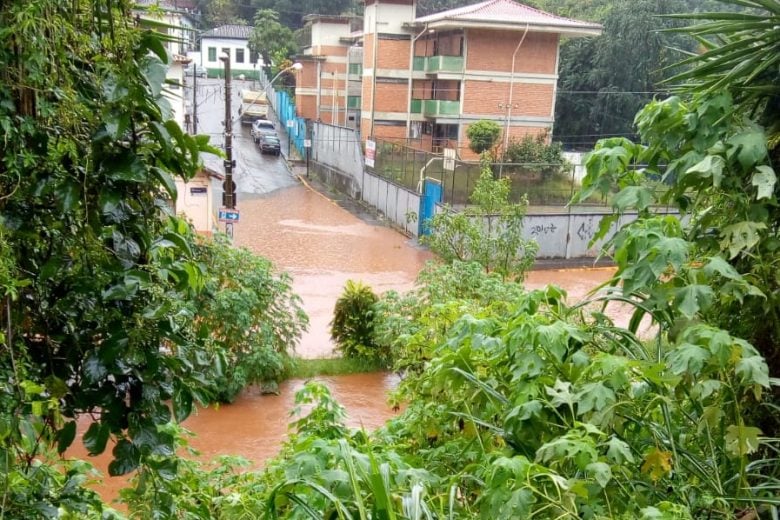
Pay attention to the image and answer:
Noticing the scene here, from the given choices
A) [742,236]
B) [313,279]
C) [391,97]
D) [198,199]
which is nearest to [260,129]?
[391,97]

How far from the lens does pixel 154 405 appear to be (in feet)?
6.75

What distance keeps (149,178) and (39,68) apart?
1.26ft

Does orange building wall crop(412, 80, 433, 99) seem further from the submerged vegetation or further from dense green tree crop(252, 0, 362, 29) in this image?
the submerged vegetation

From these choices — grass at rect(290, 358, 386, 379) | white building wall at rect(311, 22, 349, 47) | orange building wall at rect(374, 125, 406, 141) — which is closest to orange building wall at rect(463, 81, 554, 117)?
orange building wall at rect(374, 125, 406, 141)

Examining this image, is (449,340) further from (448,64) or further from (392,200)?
(448,64)

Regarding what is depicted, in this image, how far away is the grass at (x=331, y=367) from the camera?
35.4 feet

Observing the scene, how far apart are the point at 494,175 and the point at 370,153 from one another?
5.72 m

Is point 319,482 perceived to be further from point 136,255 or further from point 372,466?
point 136,255

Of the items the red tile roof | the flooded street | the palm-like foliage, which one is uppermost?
the red tile roof

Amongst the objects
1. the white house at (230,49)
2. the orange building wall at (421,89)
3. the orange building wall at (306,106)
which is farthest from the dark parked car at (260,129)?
the white house at (230,49)

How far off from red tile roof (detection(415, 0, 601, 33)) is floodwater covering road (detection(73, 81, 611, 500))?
7.72 m

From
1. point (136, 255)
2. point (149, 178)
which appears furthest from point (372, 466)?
point (149, 178)

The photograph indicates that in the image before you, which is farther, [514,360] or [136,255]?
[514,360]

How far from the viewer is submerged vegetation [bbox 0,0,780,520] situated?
1.90m
